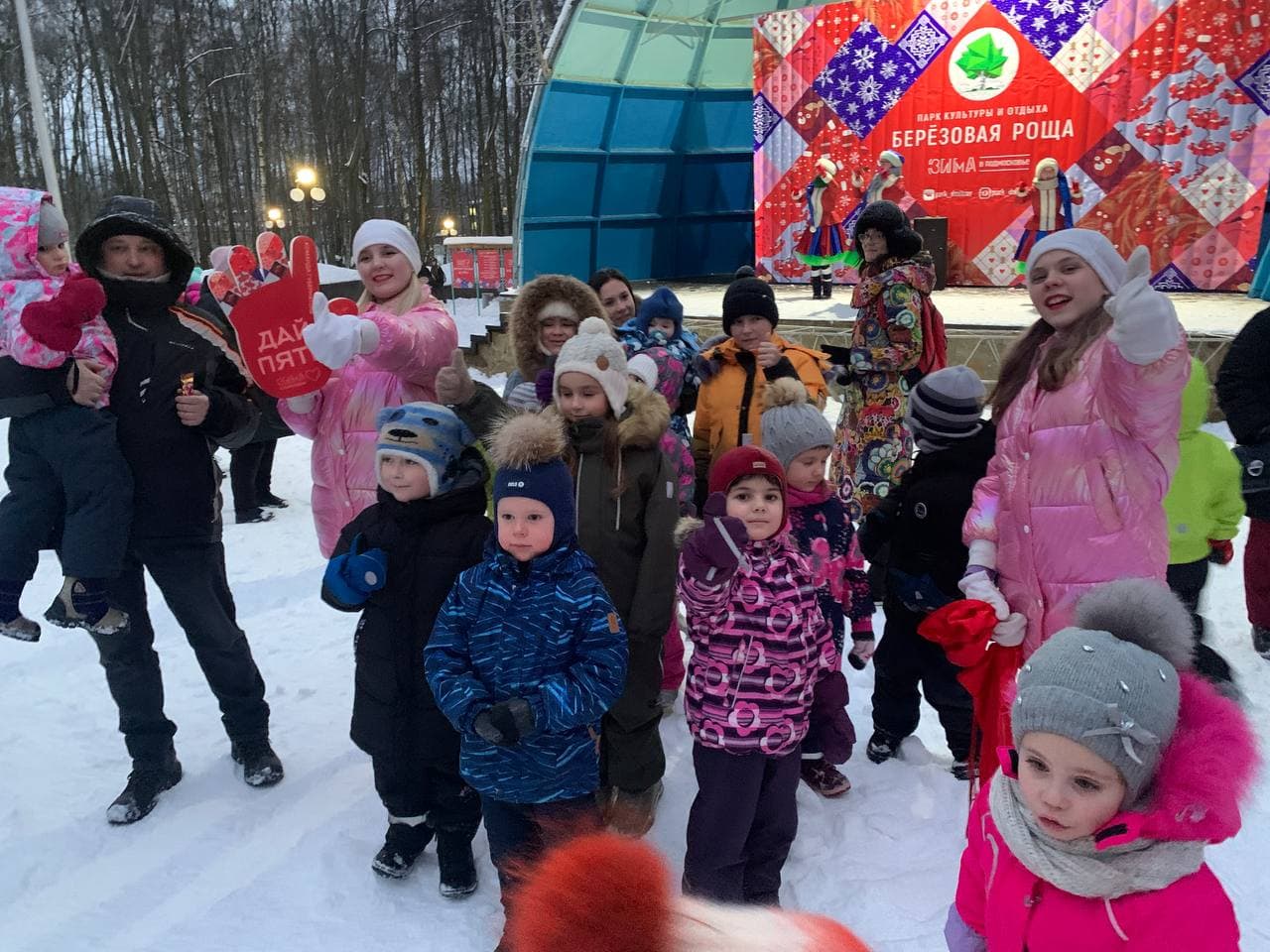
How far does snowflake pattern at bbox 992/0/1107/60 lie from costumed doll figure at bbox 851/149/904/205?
1.95 metres

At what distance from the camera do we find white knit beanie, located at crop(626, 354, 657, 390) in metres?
3.21

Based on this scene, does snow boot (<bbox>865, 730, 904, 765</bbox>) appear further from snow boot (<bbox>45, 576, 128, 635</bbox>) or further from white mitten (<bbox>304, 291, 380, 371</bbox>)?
snow boot (<bbox>45, 576, 128, 635</bbox>)

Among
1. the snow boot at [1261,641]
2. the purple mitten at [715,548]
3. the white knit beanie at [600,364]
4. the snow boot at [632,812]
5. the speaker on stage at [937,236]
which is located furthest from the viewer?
the speaker on stage at [937,236]

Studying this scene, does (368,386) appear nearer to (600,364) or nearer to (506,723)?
(600,364)

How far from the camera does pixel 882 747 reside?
3088 mm

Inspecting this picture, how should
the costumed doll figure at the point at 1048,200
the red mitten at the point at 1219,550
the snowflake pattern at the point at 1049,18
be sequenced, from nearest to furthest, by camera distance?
the red mitten at the point at 1219,550 < the costumed doll figure at the point at 1048,200 < the snowflake pattern at the point at 1049,18

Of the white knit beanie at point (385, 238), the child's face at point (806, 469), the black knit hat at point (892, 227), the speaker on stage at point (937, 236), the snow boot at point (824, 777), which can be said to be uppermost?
the speaker on stage at point (937, 236)

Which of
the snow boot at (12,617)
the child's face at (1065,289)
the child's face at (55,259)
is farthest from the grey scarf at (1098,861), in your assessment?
the child's face at (55,259)

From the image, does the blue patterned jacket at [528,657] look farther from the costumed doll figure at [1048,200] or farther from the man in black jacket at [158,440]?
the costumed doll figure at [1048,200]

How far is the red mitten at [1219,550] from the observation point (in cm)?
330

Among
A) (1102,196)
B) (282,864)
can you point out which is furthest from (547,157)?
(282,864)

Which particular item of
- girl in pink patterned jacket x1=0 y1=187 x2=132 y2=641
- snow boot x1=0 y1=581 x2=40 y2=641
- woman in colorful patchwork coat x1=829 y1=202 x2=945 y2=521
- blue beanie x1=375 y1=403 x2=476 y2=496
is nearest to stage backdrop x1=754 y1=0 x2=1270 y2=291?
woman in colorful patchwork coat x1=829 y1=202 x2=945 y2=521

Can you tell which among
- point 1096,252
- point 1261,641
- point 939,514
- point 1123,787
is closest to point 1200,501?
point 1261,641

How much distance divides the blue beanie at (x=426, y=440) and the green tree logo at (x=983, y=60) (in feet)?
35.0
